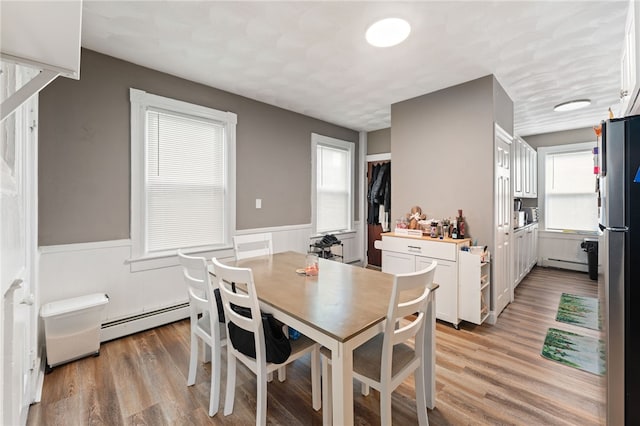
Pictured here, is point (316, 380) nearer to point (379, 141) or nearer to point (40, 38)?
point (40, 38)

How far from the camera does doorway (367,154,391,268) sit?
4.82m

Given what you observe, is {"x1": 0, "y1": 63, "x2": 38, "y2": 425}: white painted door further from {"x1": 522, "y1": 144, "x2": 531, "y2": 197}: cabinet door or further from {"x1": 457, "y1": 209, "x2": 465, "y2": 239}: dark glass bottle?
{"x1": 522, "y1": 144, "x2": 531, "y2": 197}: cabinet door

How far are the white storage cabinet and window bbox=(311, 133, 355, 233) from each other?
2.78 metres

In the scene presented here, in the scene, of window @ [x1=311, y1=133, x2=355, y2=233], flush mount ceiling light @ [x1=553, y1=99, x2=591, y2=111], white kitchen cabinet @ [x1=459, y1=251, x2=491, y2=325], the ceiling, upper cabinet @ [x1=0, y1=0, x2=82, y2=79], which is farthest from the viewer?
window @ [x1=311, y1=133, x2=355, y2=233]

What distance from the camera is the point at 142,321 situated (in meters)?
2.66

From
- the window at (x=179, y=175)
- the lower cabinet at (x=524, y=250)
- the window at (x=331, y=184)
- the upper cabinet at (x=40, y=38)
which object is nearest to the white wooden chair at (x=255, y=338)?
the upper cabinet at (x=40, y=38)

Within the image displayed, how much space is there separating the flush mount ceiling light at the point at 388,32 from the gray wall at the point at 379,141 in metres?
2.68

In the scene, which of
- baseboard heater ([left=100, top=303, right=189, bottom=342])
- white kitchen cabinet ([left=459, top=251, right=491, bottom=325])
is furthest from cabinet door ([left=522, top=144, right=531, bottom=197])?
baseboard heater ([left=100, top=303, right=189, bottom=342])

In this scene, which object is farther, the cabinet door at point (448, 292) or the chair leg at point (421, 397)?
the cabinet door at point (448, 292)

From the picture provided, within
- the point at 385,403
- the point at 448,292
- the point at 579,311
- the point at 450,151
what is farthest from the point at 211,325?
the point at 579,311

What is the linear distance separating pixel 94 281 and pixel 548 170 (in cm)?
690

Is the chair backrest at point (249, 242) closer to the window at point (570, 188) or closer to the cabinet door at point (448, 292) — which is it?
the cabinet door at point (448, 292)

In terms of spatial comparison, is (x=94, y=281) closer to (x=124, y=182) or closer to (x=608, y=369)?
(x=124, y=182)

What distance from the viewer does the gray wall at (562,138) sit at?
4.70 meters
